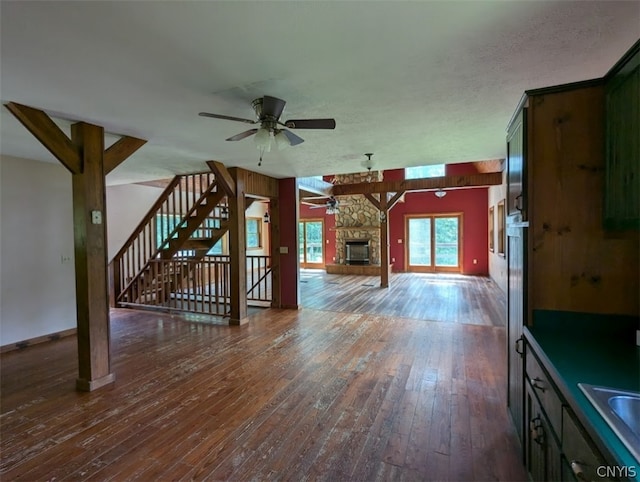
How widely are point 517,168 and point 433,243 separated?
968cm

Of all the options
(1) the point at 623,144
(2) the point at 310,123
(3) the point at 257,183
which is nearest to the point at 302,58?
(2) the point at 310,123

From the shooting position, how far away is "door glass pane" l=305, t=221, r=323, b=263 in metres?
13.0

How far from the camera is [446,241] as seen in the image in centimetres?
1112

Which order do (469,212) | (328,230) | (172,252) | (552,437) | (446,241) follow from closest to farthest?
(552,437) < (172,252) < (469,212) < (446,241) < (328,230)

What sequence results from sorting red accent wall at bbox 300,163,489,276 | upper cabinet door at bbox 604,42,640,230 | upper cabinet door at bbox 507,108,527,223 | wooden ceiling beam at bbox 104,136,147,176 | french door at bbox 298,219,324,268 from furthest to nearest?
french door at bbox 298,219,324,268 < red accent wall at bbox 300,163,489,276 < wooden ceiling beam at bbox 104,136,147,176 < upper cabinet door at bbox 507,108,527,223 < upper cabinet door at bbox 604,42,640,230

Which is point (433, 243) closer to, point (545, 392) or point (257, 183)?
point (257, 183)

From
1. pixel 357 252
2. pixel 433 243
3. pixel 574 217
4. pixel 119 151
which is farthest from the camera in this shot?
pixel 357 252

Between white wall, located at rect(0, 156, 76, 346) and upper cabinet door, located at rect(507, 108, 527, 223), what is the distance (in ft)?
18.3

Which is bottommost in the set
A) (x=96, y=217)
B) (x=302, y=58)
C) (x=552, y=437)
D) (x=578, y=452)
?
(x=552, y=437)

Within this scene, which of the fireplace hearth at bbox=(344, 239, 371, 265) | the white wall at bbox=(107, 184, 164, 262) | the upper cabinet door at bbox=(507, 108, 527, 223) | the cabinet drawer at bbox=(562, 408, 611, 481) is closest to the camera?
Result: the cabinet drawer at bbox=(562, 408, 611, 481)

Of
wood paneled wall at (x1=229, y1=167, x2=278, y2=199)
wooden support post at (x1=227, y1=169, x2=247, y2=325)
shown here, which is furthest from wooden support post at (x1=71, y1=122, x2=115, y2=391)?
wood paneled wall at (x1=229, y1=167, x2=278, y2=199)

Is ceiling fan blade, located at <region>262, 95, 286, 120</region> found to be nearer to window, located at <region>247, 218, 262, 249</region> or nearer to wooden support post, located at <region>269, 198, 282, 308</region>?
wooden support post, located at <region>269, 198, 282, 308</region>

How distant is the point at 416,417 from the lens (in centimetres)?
246

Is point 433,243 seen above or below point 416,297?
above
